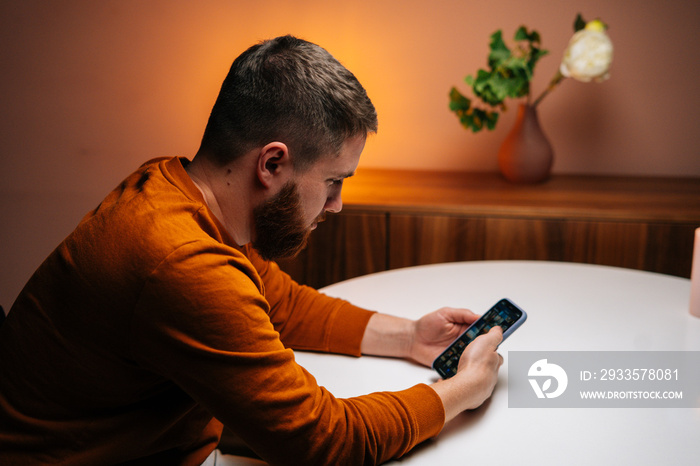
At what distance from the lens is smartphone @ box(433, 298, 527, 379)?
41.2 inches

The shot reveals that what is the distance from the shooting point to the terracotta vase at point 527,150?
2146 mm

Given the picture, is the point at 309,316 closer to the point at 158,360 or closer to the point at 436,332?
the point at 436,332

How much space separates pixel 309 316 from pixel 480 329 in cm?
32

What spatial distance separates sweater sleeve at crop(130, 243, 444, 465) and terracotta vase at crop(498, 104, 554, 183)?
1.56 m

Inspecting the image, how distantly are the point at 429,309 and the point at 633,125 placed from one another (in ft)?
4.84

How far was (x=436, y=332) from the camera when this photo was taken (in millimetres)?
1107

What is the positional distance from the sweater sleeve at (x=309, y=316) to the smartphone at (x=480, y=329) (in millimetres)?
162

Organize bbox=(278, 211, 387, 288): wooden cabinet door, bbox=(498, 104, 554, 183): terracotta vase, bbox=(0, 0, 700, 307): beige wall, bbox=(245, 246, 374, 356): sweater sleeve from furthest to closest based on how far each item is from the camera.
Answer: bbox=(0, 0, 700, 307): beige wall → bbox=(498, 104, 554, 183): terracotta vase → bbox=(278, 211, 387, 288): wooden cabinet door → bbox=(245, 246, 374, 356): sweater sleeve

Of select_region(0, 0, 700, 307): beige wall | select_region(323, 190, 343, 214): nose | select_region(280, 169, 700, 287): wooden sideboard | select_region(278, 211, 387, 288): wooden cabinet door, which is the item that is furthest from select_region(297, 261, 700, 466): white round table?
select_region(0, 0, 700, 307): beige wall

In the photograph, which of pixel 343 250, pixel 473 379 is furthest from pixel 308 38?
pixel 473 379

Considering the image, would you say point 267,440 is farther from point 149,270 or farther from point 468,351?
point 468,351

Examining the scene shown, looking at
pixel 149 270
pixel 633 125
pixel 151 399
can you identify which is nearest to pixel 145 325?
pixel 149 270

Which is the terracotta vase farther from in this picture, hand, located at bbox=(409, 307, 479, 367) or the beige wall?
hand, located at bbox=(409, 307, 479, 367)

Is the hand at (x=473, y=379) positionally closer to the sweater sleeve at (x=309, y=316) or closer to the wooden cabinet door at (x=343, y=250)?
the sweater sleeve at (x=309, y=316)
